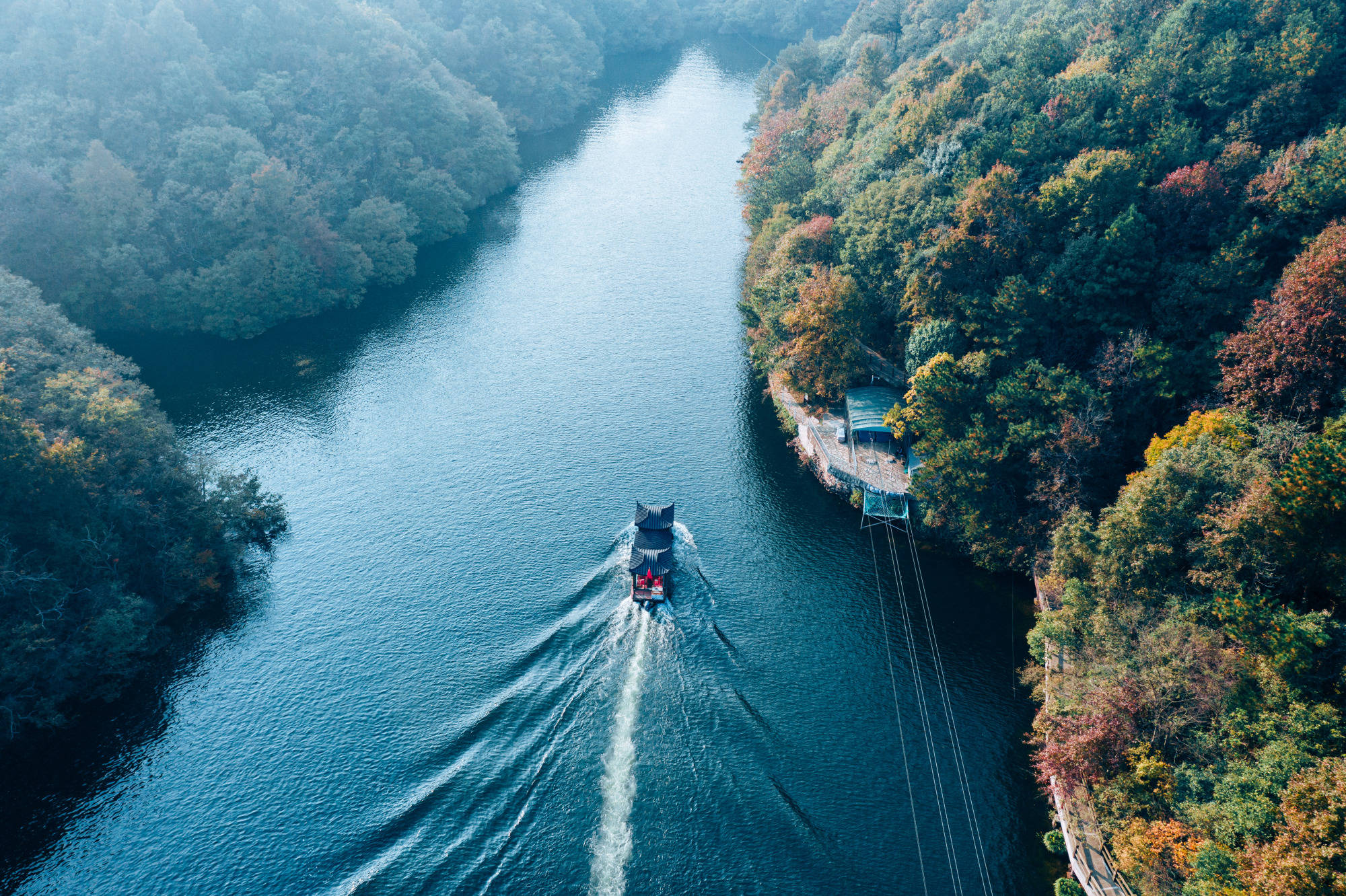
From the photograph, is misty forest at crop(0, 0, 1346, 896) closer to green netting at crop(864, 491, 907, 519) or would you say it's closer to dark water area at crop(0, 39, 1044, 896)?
dark water area at crop(0, 39, 1044, 896)

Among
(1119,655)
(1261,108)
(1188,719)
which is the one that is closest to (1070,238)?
(1261,108)

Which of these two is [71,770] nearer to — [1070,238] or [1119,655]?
[1119,655]

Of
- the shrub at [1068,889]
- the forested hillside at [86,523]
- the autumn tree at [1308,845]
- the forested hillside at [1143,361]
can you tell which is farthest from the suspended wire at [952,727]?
the forested hillside at [86,523]

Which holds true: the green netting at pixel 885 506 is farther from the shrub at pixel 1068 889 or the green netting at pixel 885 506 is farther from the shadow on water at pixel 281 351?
the shadow on water at pixel 281 351

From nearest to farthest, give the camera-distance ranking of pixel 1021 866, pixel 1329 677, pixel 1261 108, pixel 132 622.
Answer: pixel 1329 677, pixel 1021 866, pixel 132 622, pixel 1261 108

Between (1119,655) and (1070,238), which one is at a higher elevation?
(1070,238)

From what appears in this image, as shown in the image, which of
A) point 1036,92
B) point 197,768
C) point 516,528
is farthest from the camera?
point 1036,92

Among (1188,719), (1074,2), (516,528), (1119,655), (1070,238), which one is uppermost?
(1074,2)
